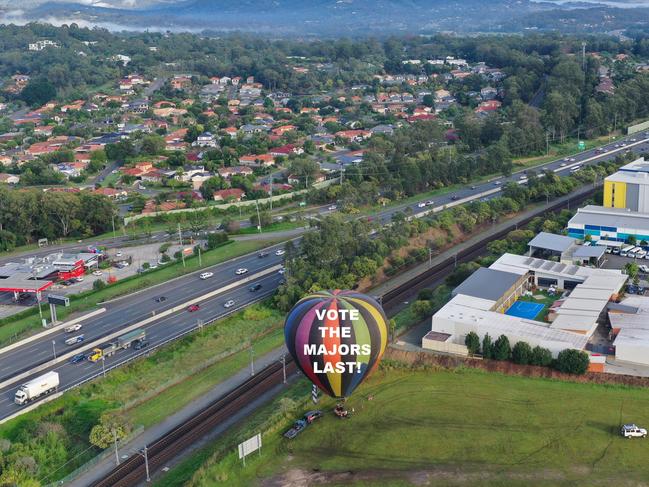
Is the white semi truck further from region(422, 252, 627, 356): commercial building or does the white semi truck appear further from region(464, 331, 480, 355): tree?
region(464, 331, 480, 355): tree

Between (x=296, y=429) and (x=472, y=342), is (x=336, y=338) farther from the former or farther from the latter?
(x=472, y=342)

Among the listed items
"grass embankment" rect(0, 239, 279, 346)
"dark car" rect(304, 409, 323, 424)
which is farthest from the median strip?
"dark car" rect(304, 409, 323, 424)

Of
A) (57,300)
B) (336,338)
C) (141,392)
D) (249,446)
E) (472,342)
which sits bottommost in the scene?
(141,392)

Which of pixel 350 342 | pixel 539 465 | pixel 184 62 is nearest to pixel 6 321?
pixel 350 342

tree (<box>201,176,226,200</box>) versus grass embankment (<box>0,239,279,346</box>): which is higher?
tree (<box>201,176,226,200</box>)

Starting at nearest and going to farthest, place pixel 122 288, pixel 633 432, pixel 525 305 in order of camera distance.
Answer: pixel 633 432, pixel 525 305, pixel 122 288

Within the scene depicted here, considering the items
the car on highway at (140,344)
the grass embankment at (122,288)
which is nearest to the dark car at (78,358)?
the car on highway at (140,344)

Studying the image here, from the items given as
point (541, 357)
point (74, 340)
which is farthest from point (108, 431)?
point (541, 357)
